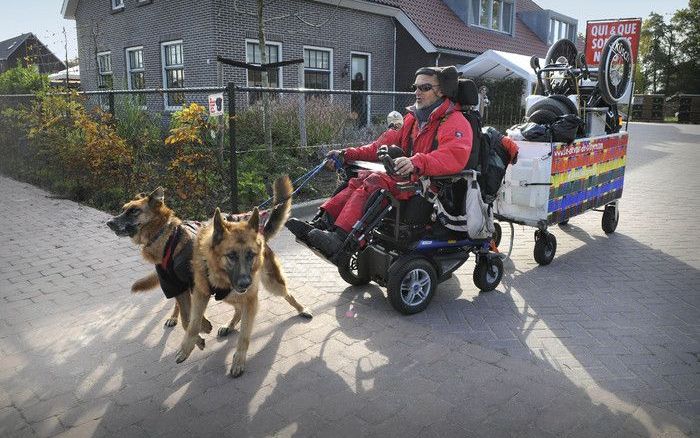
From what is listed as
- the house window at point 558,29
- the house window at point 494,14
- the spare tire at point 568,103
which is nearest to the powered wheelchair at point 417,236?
the spare tire at point 568,103

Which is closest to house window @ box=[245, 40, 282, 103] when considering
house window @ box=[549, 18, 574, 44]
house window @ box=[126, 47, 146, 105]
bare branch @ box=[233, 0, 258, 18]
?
bare branch @ box=[233, 0, 258, 18]

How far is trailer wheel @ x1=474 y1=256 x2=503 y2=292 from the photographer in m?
4.98

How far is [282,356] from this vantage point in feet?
12.5

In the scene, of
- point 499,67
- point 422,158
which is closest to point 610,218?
point 422,158

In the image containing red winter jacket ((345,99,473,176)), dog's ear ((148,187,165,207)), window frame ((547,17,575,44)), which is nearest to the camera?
dog's ear ((148,187,165,207))

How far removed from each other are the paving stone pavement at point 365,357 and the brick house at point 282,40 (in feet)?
32.8

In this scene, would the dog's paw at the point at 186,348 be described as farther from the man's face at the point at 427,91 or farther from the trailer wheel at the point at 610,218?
the trailer wheel at the point at 610,218

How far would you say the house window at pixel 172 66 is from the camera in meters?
15.3

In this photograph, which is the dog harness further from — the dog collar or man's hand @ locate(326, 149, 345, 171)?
man's hand @ locate(326, 149, 345, 171)

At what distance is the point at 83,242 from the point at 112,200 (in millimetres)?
2108

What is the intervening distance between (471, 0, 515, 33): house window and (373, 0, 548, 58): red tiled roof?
40 centimetres

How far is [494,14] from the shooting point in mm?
23312

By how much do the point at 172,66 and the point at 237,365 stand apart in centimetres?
1421

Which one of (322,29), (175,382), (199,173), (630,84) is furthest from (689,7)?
(175,382)
